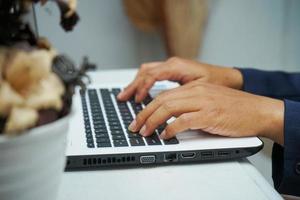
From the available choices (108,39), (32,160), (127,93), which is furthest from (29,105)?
(108,39)

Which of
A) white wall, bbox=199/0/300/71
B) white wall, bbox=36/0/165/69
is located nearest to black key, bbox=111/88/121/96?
white wall, bbox=36/0/165/69

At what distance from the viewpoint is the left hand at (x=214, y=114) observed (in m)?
0.58

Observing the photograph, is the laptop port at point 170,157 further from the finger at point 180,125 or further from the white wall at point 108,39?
the white wall at point 108,39

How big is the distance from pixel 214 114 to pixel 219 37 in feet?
3.17

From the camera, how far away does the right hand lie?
31.1 inches

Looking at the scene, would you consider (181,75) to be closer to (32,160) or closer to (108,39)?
(32,160)

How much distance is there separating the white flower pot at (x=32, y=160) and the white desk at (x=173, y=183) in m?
0.15

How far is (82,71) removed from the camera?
0.33m

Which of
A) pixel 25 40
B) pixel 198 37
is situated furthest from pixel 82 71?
pixel 198 37

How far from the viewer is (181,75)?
836 millimetres

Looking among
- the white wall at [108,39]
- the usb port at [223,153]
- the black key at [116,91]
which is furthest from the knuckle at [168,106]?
the white wall at [108,39]

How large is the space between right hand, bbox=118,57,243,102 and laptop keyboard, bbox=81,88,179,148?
0.03 metres

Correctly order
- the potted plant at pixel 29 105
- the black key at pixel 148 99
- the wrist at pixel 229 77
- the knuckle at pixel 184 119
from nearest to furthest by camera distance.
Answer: the potted plant at pixel 29 105 < the knuckle at pixel 184 119 < the black key at pixel 148 99 < the wrist at pixel 229 77

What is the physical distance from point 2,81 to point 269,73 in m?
0.71
